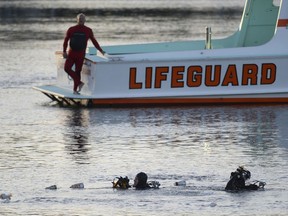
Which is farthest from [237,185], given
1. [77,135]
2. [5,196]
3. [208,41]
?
[208,41]

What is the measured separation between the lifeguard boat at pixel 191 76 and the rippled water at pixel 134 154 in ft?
0.80

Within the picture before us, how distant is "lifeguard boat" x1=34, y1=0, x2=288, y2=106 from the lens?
23703 mm

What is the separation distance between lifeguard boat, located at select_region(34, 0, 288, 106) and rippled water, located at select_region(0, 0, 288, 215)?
244mm

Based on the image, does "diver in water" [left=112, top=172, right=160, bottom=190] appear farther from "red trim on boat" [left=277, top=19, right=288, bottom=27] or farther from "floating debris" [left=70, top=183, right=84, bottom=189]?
"red trim on boat" [left=277, top=19, right=288, bottom=27]

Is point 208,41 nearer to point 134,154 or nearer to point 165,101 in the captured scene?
point 165,101

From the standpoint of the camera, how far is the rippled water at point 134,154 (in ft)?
50.4

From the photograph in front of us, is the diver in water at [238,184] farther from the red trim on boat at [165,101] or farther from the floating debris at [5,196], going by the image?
the red trim on boat at [165,101]

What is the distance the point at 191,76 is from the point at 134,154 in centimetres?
515

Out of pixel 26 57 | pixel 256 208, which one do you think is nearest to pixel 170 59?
pixel 256 208

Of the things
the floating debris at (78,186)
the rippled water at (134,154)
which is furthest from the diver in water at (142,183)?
the floating debris at (78,186)

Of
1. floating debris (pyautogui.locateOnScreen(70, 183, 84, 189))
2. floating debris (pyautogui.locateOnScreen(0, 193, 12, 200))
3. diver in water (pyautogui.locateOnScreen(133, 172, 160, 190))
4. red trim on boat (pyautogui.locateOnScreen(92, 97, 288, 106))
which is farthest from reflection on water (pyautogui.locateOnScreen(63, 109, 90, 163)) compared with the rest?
floating debris (pyautogui.locateOnScreen(0, 193, 12, 200))

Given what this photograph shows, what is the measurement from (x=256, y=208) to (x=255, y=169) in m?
2.59

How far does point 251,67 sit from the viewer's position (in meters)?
23.9

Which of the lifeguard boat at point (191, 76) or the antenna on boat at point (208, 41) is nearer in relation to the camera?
the lifeguard boat at point (191, 76)
